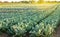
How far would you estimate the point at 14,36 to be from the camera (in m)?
5.14

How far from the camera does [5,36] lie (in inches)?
216

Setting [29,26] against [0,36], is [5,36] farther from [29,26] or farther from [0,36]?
[29,26]

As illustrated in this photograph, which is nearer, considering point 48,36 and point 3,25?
point 48,36

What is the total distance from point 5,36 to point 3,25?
1.20 feet

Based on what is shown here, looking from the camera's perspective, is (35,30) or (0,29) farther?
(0,29)

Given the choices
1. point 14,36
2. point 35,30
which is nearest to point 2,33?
point 14,36

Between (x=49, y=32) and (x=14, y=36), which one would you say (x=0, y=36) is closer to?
(x=14, y=36)

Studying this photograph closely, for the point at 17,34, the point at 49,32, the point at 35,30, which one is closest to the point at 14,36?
the point at 17,34

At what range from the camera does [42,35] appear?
197 inches

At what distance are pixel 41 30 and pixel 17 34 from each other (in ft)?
1.80

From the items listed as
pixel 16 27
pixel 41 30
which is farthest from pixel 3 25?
pixel 41 30

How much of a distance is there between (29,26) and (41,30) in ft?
1.93

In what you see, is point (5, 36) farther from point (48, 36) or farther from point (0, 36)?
point (48, 36)

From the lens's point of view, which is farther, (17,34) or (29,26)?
(29,26)
